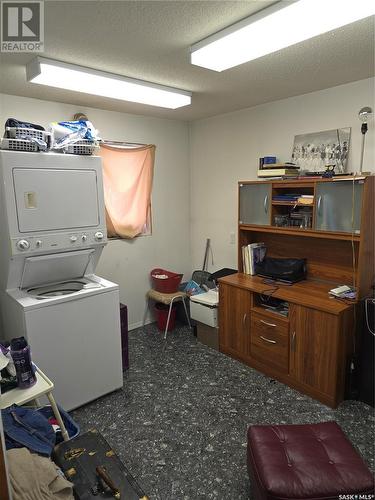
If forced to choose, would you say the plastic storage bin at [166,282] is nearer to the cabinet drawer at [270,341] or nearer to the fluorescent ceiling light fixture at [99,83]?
the cabinet drawer at [270,341]

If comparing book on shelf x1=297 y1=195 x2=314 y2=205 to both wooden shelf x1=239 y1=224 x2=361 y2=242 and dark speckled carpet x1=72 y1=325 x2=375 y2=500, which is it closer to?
wooden shelf x1=239 y1=224 x2=361 y2=242

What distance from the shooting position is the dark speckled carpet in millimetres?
1911

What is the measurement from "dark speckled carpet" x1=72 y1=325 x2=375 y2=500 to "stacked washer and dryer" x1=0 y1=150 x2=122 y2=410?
297 millimetres

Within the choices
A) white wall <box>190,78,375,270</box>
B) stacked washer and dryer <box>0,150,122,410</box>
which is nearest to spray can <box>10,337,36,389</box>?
stacked washer and dryer <box>0,150,122,410</box>

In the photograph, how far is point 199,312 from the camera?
11.4ft

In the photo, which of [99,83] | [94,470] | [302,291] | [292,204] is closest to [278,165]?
[292,204]

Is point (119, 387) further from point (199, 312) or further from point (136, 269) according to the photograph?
point (136, 269)

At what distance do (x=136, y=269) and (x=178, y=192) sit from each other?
114 centimetres

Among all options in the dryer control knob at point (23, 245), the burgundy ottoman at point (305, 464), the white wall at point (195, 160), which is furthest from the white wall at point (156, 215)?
the burgundy ottoman at point (305, 464)

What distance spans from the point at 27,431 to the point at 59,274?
1.35 meters

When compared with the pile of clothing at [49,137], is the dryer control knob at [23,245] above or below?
below

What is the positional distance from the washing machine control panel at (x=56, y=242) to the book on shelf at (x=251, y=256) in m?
1.41

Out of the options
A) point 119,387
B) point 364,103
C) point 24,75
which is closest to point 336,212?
point 364,103

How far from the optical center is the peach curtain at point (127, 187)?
3494 millimetres
